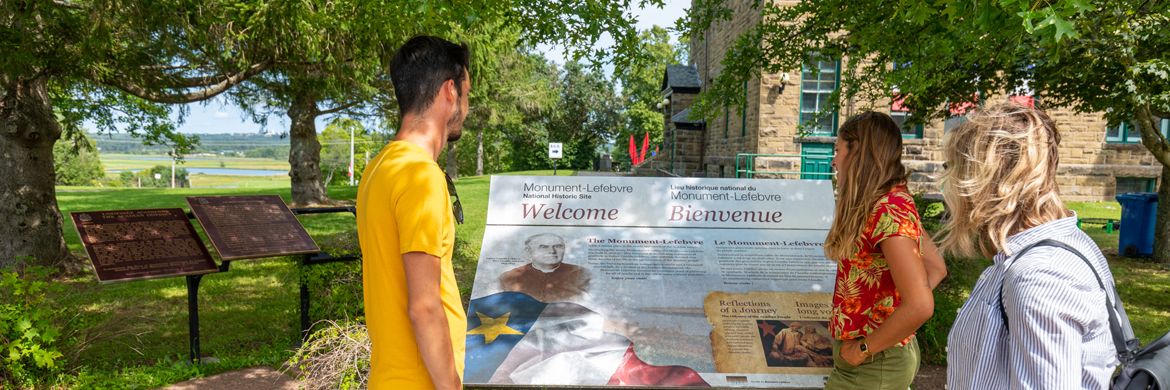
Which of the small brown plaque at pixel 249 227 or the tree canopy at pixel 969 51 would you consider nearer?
the tree canopy at pixel 969 51

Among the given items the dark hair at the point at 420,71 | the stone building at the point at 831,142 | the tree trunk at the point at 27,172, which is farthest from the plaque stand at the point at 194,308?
the stone building at the point at 831,142

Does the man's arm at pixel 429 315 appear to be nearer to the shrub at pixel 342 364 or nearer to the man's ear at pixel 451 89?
the man's ear at pixel 451 89

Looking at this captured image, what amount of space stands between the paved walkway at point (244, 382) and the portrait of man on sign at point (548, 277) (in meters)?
1.78

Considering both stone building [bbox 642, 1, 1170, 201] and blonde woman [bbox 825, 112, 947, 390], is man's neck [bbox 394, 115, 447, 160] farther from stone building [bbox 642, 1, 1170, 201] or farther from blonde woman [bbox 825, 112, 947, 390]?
stone building [bbox 642, 1, 1170, 201]

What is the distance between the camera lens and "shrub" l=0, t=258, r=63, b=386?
12.7 feet

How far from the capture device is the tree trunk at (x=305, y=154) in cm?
1549

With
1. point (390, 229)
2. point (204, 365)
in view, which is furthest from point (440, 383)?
point (204, 365)

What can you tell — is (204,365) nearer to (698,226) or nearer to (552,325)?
(552,325)

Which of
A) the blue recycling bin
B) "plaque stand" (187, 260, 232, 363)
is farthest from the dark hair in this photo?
the blue recycling bin

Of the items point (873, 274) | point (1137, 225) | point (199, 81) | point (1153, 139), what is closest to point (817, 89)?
point (1137, 225)

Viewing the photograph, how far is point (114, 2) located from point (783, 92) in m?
12.7

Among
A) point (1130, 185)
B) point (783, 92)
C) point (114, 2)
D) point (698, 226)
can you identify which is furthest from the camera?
point (1130, 185)

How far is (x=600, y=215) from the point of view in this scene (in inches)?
190

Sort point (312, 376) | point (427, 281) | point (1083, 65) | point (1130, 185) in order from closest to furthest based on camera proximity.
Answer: point (427, 281) → point (312, 376) → point (1083, 65) → point (1130, 185)
